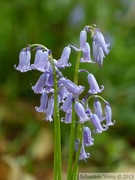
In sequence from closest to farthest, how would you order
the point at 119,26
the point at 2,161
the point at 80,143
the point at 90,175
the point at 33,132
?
the point at 80,143, the point at 90,175, the point at 2,161, the point at 33,132, the point at 119,26

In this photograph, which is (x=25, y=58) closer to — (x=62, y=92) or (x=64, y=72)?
(x=62, y=92)

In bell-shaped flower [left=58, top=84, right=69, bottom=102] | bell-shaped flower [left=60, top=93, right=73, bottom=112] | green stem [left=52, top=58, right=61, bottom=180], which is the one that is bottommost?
green stem [left=52, top=58, right=61, bottom=180]

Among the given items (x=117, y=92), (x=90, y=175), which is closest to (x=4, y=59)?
(x=117, y=92)

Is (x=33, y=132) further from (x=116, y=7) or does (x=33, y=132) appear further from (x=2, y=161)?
Result: (x=116, y=7)

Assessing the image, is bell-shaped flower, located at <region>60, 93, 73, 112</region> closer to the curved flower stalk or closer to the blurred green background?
the curved flower stalk

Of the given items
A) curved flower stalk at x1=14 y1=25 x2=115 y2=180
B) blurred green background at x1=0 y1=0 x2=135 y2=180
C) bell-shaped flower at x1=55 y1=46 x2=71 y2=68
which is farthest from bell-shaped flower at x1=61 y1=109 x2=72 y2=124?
blurred green background at x1=0 y1=0 x2=135 y2=180

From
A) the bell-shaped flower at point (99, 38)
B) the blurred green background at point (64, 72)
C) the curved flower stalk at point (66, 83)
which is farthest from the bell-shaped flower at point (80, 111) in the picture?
the blurred green background at point (64, 72)

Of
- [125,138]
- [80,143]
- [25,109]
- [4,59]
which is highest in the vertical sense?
[4,59]

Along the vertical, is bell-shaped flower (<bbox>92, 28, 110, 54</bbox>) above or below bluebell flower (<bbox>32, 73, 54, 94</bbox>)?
above
